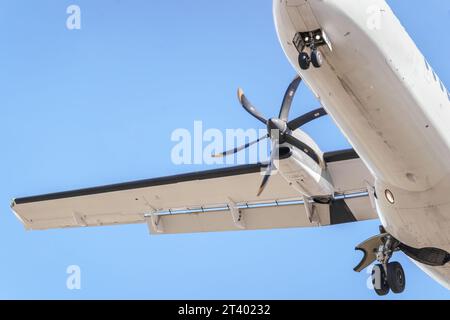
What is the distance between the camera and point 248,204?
671 inches

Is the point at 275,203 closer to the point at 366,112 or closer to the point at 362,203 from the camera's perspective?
the point at 362,203

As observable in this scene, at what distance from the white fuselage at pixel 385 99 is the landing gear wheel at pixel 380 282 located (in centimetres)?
157

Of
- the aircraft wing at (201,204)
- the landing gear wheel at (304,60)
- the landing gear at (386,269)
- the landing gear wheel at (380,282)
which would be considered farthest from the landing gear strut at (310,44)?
the landing gear wheel at (380,282)

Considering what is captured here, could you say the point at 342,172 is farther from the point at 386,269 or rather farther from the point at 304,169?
the point at 386,269

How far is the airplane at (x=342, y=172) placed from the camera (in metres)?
9.88

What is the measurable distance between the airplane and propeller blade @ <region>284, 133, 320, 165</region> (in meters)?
0.02

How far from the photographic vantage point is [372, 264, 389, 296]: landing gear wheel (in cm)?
1353

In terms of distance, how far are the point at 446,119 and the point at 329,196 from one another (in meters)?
3.91

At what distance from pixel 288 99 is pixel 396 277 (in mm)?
4177

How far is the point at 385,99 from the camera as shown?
10.4m

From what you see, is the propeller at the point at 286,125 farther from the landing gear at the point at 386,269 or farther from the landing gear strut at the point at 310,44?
the landing gear strut at the point at 310,44

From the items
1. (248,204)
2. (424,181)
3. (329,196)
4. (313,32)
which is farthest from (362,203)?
(313,32)

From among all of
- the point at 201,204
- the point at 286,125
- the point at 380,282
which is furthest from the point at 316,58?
the point at 201,204

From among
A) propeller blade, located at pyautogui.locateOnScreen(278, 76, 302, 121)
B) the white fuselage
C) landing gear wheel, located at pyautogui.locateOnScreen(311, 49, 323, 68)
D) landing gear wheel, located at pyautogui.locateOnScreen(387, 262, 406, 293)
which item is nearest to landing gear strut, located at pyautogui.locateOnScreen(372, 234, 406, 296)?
landing gear wheel, located at pyautogui.locateOnScreen(387, 262, 406, 293)
